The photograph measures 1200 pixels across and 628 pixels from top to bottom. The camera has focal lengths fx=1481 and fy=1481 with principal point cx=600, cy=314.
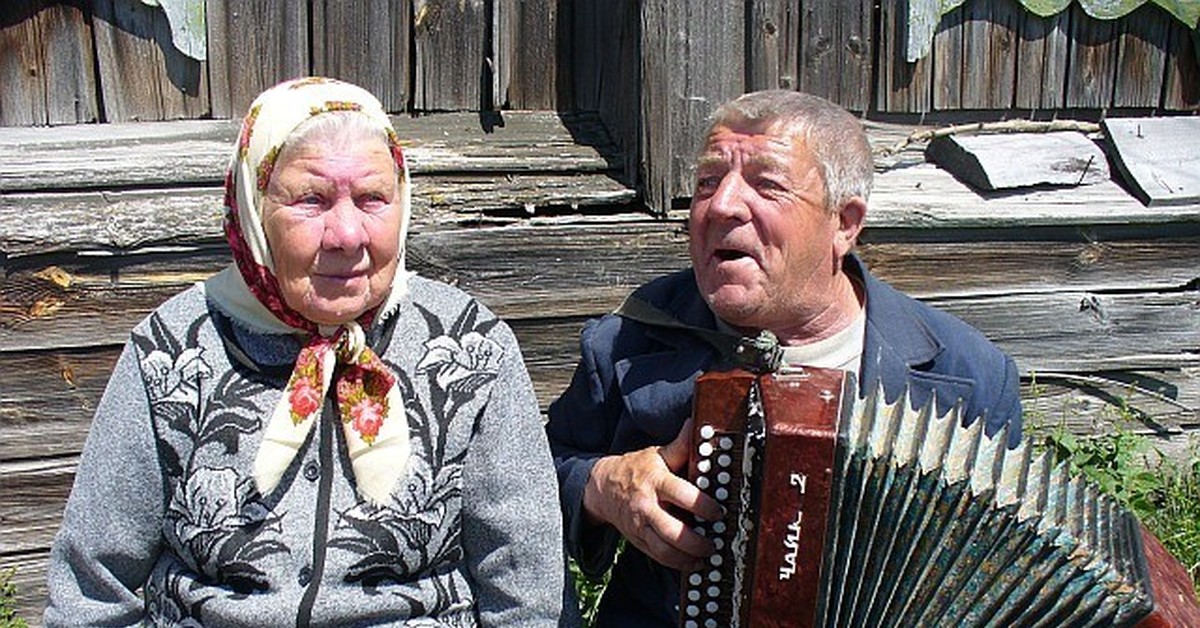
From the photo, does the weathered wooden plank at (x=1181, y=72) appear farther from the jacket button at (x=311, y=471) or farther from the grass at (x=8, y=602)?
the grass at (x=8, y=602)

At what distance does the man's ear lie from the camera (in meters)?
2.85

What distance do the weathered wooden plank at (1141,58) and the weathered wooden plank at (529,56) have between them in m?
1.68

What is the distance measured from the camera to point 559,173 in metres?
4.04

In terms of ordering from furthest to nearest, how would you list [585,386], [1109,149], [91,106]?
[1109,149], [91,106], [585,386]

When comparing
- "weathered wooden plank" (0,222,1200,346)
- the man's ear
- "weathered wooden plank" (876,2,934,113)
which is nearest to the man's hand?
the man's ear

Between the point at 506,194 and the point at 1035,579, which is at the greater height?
the point at 506,194

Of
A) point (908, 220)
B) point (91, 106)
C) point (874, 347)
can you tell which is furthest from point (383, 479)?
point (908, 220)

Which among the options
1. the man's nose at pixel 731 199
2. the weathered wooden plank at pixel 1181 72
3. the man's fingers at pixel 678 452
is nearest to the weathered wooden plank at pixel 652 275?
the weathered wooden plank at pixel 1181 72

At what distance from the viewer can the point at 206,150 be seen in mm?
3768

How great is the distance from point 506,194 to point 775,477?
5.61 feet

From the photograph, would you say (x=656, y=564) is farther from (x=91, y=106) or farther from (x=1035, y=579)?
(x=91, y=106)

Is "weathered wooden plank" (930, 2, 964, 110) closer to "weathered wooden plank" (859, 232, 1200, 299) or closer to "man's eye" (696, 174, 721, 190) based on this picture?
"weathered wooden plank" (859, 232, 1200, 299)

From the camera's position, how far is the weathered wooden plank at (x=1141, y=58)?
14.5 feet

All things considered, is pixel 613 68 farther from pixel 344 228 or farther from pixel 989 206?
pixel 344 228
